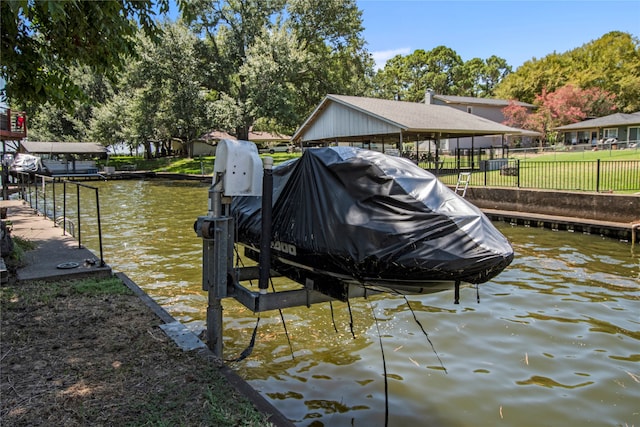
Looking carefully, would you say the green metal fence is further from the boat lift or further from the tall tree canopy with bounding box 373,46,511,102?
the tall tree canopy with bounding box 373,46,511,102

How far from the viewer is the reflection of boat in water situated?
116 inches

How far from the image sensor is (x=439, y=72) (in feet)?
253

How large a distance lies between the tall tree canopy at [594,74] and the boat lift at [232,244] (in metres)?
54.4

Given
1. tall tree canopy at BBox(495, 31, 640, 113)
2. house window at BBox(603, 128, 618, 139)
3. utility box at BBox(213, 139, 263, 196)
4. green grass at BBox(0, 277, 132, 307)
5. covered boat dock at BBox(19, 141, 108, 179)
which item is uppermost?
tall tree canopy at BBox(495, 31, 640, 113)

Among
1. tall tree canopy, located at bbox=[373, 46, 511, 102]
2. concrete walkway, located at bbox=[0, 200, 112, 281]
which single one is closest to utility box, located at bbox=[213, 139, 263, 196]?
concrete walkway, located at bbox=[0, 200, 112, 281]

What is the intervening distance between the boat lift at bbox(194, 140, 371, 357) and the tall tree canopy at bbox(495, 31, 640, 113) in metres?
54.4

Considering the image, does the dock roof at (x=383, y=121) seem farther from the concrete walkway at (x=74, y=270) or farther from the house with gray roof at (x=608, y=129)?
the house with gray roof at (x=608, y=129)

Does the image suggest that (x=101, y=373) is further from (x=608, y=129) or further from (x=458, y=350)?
(x=608, y=129)

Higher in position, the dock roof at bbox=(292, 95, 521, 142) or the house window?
the house window

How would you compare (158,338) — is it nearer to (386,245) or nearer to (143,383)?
(143,383)

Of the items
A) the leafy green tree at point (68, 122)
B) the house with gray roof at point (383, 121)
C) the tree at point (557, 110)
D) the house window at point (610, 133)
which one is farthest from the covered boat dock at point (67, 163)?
the house window at point (610, 133)

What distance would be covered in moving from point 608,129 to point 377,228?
48.7 m

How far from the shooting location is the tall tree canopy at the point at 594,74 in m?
50.5

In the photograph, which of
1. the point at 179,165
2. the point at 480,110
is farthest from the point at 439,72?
the point at 179,165
